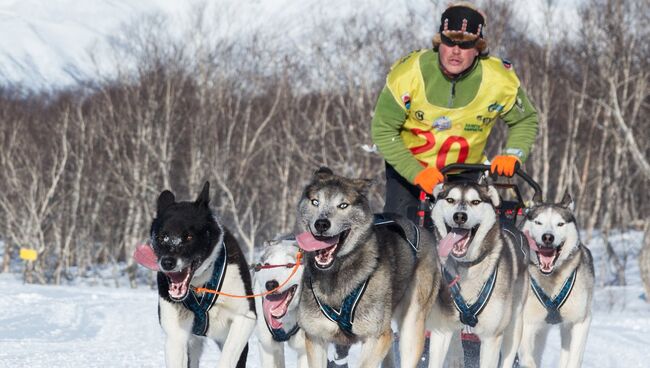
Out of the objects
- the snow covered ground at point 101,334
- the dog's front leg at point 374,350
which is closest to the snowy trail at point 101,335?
the snow covered ground at point 101,334

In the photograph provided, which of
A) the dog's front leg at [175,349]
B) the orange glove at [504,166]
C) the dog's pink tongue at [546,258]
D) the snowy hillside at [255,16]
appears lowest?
the dog's front leg at [175,349]

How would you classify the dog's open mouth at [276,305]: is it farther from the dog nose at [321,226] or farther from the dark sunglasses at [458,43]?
the dark sunglasses at [458,43]

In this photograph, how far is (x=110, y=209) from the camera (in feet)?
97.2

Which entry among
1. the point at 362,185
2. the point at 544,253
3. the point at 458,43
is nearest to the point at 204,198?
the point at 362,185

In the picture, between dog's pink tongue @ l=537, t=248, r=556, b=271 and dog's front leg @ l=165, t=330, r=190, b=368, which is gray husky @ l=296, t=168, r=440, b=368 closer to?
dog's front leg @ l=165, t=330, r=190, b=368

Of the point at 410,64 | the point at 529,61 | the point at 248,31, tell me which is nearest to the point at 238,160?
the point at 248,31

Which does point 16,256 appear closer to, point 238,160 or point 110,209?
point 110,209

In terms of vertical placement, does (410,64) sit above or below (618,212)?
above

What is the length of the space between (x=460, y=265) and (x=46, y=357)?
10.9ft

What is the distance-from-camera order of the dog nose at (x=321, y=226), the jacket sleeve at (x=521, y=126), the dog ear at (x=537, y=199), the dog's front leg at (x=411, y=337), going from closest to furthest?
the dog nose at (x=321, y=226) < the dog's front leg at (x=411, y=337) < the jacket sleeve at (x=521, y=126) < the dog ear at (x=537, y=199)

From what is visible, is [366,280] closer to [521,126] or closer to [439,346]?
[439,346]

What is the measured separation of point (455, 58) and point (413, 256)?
92 cm

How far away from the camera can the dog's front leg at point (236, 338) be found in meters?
3.94

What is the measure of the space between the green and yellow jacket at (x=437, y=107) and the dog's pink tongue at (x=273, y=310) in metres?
0.80
